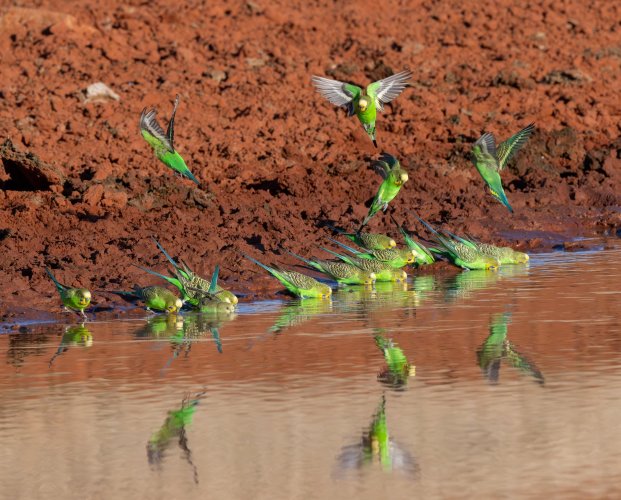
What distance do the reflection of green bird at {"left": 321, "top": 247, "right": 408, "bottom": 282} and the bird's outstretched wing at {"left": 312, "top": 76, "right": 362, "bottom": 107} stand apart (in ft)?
5.19

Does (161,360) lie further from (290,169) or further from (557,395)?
(290,169)

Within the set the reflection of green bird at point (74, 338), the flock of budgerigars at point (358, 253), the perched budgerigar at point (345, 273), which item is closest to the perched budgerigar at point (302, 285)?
the flock of budgerigars at point (358, 253)

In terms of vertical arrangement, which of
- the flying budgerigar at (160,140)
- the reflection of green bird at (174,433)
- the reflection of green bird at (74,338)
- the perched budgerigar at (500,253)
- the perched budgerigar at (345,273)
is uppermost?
the flying budgerigar at (160,140)

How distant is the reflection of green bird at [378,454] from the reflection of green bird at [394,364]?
1087 millimetres

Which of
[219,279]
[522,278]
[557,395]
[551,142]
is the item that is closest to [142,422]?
[557,395]

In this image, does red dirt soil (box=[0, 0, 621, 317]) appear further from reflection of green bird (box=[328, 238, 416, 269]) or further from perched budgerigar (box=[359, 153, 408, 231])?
perched budgerigar (box=[359, 153, 408, 231])

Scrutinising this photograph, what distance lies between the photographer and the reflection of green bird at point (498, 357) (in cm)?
766

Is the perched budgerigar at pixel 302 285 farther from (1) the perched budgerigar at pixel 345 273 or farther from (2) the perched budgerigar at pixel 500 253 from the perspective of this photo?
(2) the perched budgerigar at pixel 500 253

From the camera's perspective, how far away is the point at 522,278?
467 inches

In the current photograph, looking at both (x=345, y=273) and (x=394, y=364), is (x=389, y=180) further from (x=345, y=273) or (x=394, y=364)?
(x=394, y=364)

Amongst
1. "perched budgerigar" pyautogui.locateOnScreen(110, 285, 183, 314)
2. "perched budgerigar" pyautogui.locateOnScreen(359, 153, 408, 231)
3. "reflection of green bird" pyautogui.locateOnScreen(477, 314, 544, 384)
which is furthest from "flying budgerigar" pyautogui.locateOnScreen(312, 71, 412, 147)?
"reflection of green bird" pyautogui.locateOnScreen(477, 314, 544, 384)

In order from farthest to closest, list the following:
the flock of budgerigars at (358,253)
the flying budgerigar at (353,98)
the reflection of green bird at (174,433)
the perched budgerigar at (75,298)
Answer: the flying budgerigar at (353,98)
the flock of budgerigars at (358,253)
the perched budgerigar at (75,298)
the reflection of green bird at (174,433)

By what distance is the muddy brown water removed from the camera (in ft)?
18.8

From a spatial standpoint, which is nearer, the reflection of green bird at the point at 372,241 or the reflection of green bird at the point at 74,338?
the reflection of green bird at the point at 74,338
